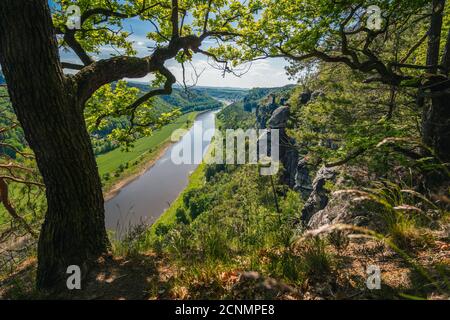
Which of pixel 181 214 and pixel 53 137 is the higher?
pixel 53 137

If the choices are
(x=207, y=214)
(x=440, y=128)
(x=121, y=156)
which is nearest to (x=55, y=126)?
(x=207, y=214)

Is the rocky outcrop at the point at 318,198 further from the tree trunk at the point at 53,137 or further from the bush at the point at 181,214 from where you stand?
the bush at the point at 181,214

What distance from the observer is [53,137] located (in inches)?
145

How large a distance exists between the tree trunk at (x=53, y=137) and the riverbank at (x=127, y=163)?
7574 centimetres

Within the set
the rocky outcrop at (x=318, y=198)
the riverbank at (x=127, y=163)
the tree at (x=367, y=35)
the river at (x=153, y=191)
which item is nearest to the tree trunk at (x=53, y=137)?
the tree at (x=367, y=35)

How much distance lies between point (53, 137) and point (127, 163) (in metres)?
113

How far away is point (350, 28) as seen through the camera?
811 centimetres

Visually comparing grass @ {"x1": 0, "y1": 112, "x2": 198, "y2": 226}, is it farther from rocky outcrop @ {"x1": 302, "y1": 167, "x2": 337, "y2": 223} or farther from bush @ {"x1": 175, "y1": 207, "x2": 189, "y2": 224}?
rocky outcrop @ {"x1": 302, "y1": 167, "x2": 337, "y2": 223}

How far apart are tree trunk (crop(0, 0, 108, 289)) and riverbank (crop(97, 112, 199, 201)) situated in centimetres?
7574

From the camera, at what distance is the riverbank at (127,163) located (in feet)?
298

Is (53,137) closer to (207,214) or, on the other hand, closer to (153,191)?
(207,214)

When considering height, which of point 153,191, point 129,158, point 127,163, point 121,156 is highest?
point 127,163

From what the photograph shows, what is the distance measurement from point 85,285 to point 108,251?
0.66m
